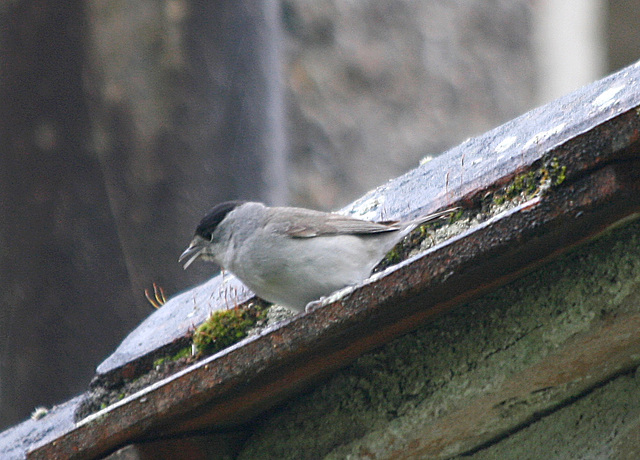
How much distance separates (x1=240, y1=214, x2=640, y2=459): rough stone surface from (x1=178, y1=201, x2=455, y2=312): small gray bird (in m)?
0.50

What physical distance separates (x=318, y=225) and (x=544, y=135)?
1.13m

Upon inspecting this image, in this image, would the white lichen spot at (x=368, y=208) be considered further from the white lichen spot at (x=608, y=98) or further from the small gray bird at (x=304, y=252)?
the white lichen spot at (x=608, y=98)

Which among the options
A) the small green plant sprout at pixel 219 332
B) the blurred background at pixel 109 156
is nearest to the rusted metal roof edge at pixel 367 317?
the small green plant sprout at pixel 219 332

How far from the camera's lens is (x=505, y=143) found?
10.1 ft

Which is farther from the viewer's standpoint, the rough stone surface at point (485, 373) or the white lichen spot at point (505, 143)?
the white lichen spot at point (505, 143)

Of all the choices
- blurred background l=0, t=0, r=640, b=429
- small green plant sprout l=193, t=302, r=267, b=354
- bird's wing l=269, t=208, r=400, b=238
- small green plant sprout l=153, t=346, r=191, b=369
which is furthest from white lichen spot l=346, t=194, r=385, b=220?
blurred background l=0, t=0, r=640, b=429

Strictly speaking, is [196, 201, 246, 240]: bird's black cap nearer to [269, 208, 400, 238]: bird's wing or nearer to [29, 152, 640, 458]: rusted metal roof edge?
[269, 208, 400, 238]: bird's wing

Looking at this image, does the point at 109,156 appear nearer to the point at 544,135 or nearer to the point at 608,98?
the point at 544,135

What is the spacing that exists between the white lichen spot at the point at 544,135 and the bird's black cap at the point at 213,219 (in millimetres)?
1773

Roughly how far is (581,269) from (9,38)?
547 centimetres

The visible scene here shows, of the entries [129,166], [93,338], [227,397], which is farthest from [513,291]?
[129,166]

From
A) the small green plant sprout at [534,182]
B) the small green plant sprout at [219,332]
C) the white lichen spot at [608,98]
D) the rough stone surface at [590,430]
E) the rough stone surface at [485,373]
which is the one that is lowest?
the rough stone surface at [590,430]

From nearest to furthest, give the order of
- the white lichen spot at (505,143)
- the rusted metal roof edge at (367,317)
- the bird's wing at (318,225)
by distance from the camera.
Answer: the rusted metal roof edge at (367,317), the white lichen spot at (505,143), the bird's wing at (318,225)

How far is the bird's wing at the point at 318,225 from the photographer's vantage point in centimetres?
354
